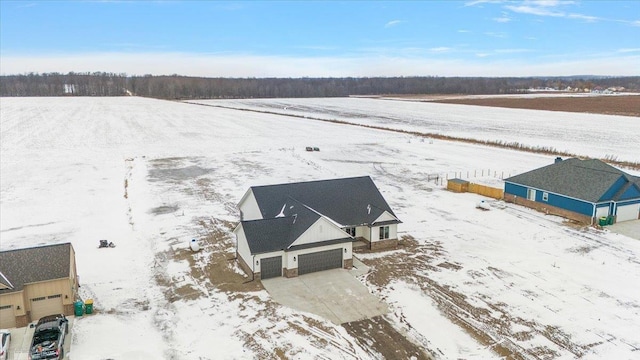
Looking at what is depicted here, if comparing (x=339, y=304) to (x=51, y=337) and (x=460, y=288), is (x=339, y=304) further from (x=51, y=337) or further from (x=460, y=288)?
(x=51, y=337)

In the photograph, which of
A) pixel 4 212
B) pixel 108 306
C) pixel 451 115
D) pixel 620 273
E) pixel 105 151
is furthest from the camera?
pixel 451 115

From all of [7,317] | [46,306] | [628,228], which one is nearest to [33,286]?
[46,306]

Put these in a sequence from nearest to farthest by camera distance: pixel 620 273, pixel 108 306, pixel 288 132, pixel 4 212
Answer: pixel 108 306
pixel 620 273
pixel 4 212
pixel 288 132

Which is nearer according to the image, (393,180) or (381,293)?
(381,293)

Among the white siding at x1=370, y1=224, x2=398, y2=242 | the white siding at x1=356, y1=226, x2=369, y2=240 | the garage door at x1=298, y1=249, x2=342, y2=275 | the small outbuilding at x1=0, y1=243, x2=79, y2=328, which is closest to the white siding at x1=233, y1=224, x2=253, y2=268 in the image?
the garage door at x1=298, y1=249, x2=342, y2=275

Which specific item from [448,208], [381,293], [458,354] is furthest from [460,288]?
[448,208]

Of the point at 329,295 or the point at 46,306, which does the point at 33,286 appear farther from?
the point at 329,295
